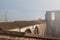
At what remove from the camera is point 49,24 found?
560 inches

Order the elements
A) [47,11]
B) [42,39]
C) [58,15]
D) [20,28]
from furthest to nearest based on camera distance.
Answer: [47,11] < [58,15] < [20,28] < [42,39]

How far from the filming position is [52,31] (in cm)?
1364

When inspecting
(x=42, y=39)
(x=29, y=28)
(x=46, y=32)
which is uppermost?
(x=42, y=39)

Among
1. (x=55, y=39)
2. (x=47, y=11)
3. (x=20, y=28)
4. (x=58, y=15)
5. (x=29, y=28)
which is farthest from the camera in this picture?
(x=47, y=11)

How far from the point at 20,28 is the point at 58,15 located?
24.4 feet

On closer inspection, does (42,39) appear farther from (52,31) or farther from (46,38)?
(52,31)

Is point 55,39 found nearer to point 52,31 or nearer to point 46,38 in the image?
point 46,38

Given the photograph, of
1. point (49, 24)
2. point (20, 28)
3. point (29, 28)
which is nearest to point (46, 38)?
point (20, 28)

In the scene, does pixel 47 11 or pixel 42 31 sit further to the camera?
pixel 47 11

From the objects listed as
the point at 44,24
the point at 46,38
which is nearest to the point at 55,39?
the point at 46,38

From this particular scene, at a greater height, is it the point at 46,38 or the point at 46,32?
the point at 46,38

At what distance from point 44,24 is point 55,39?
12276mm

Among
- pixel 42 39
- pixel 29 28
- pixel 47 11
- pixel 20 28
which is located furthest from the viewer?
pixel 47 11

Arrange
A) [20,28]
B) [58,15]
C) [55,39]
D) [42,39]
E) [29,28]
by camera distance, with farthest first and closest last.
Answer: [58,15]
[29,28]
[20,28]
[42,39]
[55,39]
